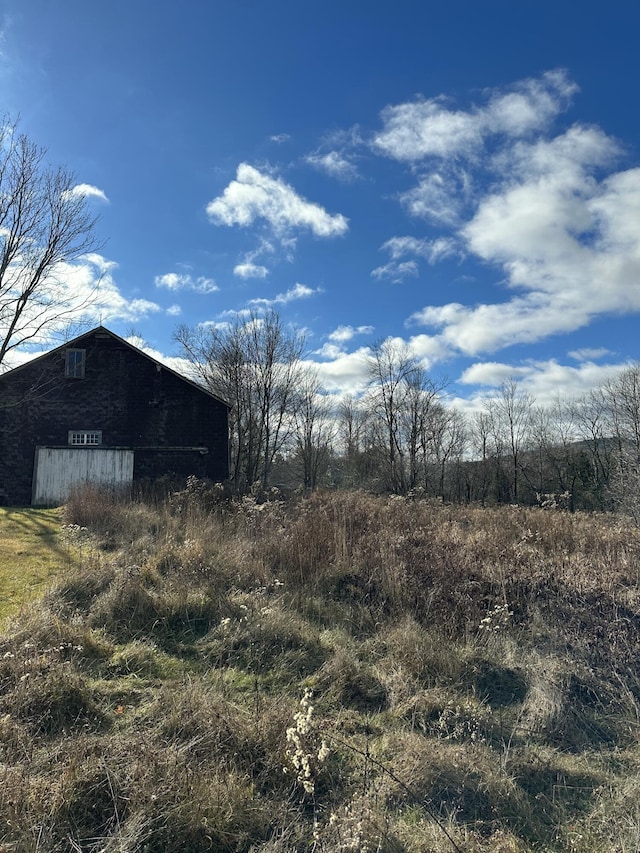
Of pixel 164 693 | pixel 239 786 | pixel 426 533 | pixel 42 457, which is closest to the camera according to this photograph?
pixel 239 786

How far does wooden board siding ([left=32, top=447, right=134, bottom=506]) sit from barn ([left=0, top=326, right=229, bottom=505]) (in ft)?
0.12

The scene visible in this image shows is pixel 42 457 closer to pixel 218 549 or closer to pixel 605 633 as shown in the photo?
pixel 218 549

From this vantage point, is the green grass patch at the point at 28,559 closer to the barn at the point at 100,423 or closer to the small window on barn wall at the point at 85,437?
the barn at the point at 100,423

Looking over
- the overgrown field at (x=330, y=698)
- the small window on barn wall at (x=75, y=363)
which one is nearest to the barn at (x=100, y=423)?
the small window on barn wall at (x=75, y=363)

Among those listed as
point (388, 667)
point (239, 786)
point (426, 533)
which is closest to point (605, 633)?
point (388, 667)

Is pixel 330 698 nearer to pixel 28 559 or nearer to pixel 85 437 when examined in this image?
pixel 28 559

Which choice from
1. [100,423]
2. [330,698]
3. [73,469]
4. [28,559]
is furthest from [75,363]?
[330,698]

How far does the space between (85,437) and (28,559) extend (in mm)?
13347

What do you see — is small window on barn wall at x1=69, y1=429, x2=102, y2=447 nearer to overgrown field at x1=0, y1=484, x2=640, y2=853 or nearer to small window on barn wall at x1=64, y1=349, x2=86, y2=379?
small window on barn wall at x1=64, y1=349, x2=86, y2=379

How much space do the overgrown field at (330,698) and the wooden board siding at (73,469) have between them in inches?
538

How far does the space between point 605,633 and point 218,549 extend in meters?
4.87

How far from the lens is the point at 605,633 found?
16.6 feet

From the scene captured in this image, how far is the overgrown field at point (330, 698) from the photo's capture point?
284 centimetres

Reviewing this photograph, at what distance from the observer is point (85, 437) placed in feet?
68.2
